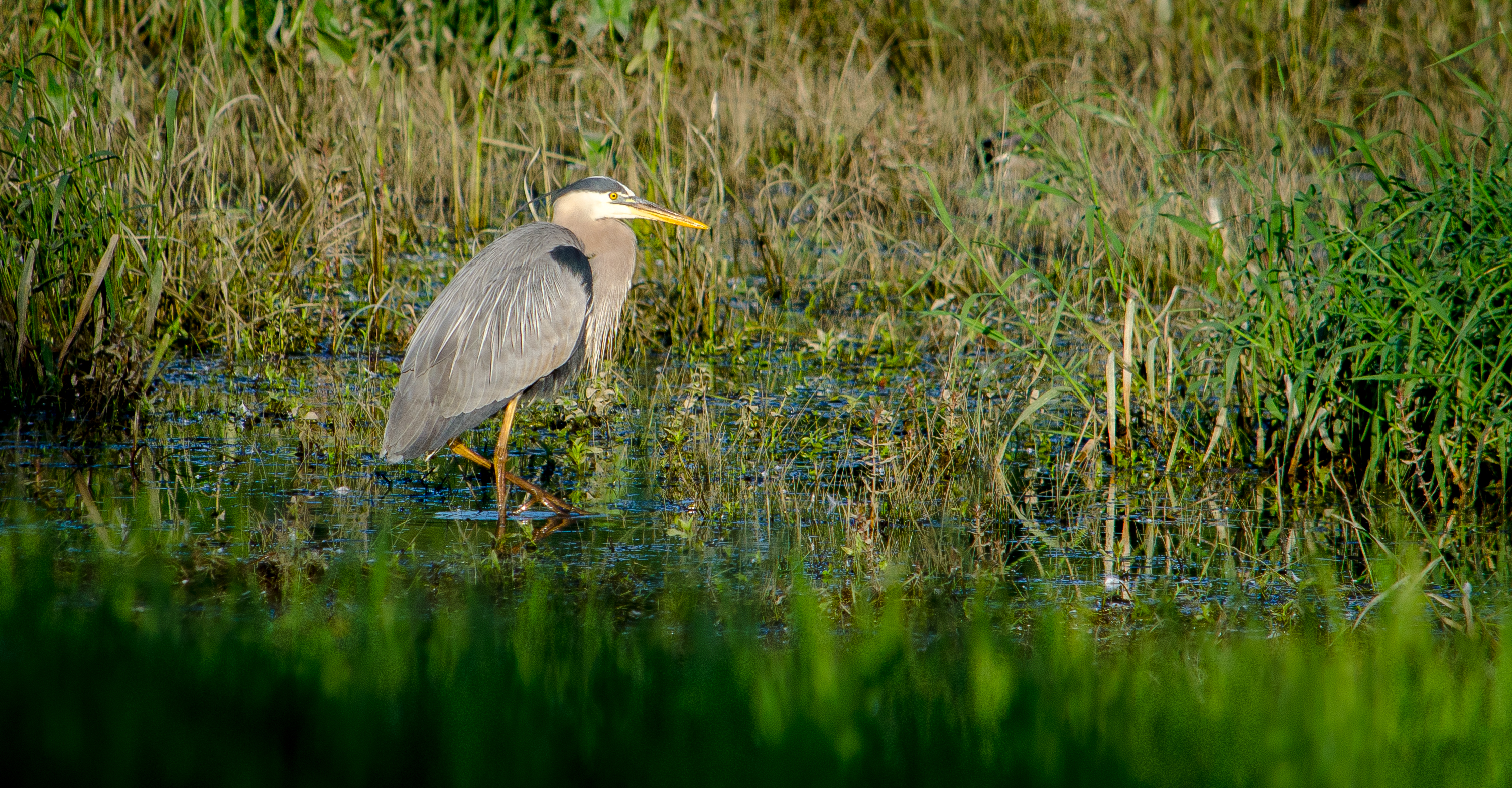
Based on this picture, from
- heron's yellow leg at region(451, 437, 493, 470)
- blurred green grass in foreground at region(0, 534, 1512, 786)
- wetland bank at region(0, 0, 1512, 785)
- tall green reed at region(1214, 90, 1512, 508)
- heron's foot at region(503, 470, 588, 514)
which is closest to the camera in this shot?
blurred green grass in foreground at region(0, 534, 1512, 786)

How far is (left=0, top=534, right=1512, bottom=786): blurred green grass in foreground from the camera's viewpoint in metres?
2.21

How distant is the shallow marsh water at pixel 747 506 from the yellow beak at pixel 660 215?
24.0 inches

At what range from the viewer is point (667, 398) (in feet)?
19.5

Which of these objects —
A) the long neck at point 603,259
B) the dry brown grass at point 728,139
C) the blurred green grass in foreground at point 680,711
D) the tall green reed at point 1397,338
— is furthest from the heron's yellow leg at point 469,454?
the tall green reed at point 1397,338

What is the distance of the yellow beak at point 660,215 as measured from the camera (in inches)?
216

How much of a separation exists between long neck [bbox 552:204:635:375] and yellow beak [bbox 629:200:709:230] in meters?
0.11

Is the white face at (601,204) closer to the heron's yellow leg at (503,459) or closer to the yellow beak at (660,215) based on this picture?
the yellow beak at (660,215)

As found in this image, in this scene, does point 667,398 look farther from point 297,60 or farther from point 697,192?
point 297,60

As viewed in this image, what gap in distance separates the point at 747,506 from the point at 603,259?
1.43 m

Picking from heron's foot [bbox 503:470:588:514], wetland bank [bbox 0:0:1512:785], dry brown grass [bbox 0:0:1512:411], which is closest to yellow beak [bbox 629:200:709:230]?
wetland bank [bbox 0:0:1512:785]

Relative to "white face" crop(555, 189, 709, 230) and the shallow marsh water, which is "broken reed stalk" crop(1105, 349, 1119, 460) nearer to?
the shallow marsh water

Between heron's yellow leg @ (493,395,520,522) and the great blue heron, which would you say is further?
the great blue heron

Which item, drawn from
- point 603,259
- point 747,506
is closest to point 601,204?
point 603,259

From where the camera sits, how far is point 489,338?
16.3 feet
